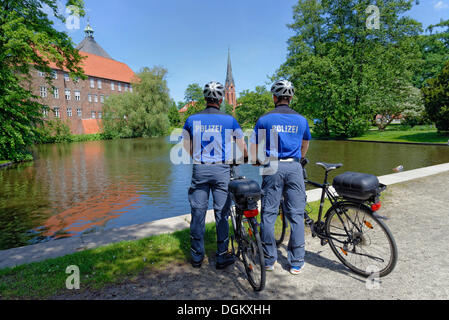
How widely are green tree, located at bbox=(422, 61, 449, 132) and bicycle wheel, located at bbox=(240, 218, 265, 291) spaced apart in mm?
25876

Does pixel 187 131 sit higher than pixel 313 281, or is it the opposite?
pixel 187 131

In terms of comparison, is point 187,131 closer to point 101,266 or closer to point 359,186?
point 101,266

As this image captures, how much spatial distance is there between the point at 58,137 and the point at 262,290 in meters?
45.8

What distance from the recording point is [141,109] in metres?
46.8

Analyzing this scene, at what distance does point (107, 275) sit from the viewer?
340 cm

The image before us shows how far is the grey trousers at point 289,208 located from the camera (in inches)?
135

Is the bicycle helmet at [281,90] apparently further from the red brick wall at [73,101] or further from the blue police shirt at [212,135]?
the red brick wall at [73,101]

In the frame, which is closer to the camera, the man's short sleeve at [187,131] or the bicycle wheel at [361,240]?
the bicycle wheel at [361,240]

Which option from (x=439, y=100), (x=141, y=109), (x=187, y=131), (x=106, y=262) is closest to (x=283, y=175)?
(x=187, y=131)

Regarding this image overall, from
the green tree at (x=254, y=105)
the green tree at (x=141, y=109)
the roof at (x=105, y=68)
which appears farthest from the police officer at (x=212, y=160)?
the roof at (x=105, y=68)

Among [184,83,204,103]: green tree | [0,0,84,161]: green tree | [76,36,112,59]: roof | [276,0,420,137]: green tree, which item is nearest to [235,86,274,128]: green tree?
[184,83,204,103]: green tree

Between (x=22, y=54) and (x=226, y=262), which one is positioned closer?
(x=226, y=262)

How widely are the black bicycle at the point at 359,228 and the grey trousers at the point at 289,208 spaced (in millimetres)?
442

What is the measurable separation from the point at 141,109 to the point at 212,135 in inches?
1824
